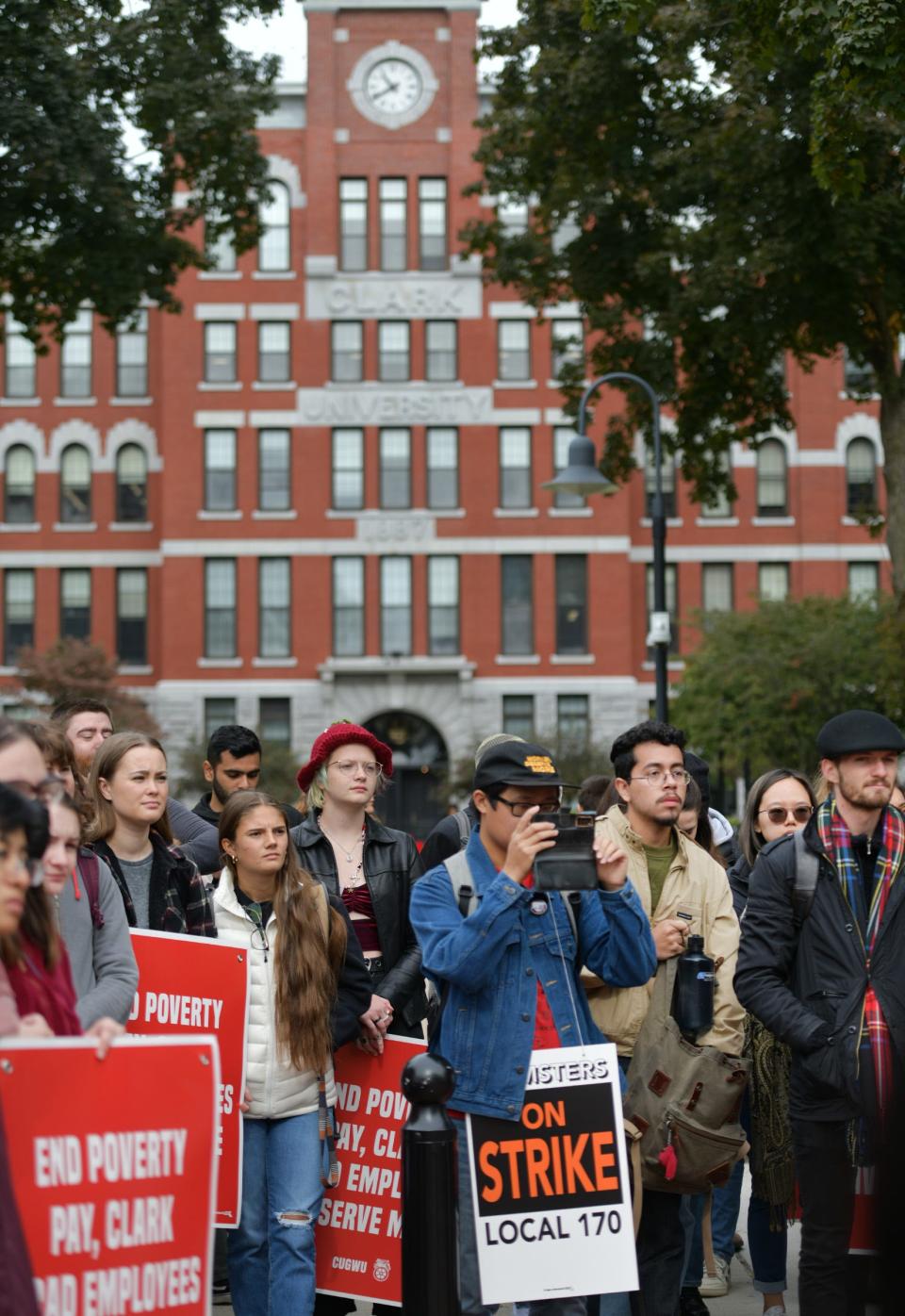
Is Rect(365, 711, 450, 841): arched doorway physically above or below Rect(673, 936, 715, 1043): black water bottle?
below

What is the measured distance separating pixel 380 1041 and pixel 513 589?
43275 millimetres

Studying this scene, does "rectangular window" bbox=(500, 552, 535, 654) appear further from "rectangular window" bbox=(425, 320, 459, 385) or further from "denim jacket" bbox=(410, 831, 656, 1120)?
"denim jacket" bbox=(410, 831, 656, 1120)

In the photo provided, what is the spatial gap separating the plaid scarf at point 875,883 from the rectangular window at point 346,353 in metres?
44.6

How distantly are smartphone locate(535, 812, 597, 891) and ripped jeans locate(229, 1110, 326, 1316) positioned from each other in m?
1.70

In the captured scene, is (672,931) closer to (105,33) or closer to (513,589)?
(105,33)

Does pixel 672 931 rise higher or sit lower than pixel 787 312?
lower

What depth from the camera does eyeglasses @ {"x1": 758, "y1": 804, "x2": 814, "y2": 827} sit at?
25.3 feet

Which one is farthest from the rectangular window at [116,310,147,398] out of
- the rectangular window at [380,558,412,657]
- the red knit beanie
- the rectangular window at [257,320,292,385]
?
the red knit beanie

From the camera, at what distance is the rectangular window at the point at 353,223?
50.0 meters

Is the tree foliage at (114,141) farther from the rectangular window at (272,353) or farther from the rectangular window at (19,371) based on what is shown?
the rectangular window at (19,371)

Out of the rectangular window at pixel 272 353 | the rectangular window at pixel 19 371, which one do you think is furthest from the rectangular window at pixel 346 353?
the rectangular window at pixel 19 371

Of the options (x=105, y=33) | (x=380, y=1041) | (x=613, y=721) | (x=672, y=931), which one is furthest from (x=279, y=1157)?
(x=613, y=721)

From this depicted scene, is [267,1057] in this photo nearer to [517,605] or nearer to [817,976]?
[817,976]

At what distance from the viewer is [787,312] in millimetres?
20000
